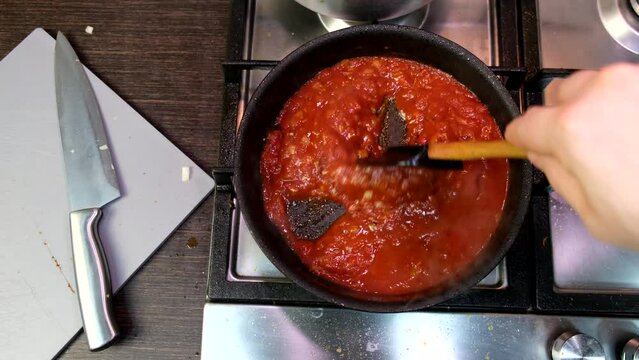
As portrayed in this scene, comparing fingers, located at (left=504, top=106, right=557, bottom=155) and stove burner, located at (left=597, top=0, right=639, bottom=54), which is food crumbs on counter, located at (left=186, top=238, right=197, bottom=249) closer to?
fingers, located at (left=504, top=106, right=557, bottom=155)

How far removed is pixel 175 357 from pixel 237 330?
0.46 feet

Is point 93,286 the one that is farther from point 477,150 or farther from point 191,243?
point 477,150

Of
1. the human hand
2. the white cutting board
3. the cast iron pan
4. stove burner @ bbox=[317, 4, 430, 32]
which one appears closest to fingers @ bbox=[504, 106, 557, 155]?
the human hand

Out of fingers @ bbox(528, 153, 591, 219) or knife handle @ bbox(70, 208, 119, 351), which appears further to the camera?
knife handle @ bbox(70, 208, 119, 351)

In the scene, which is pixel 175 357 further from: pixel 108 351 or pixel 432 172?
pixel 432 172

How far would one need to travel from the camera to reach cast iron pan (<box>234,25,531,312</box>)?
0.76 metres

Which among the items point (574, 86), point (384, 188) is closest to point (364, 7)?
point (384, 188)

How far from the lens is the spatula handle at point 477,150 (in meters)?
0.61

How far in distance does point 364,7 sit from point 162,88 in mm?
435

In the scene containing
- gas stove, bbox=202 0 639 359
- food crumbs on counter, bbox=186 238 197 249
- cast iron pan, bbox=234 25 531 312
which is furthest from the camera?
food crumbs on counter, bbox=186 238 197 249

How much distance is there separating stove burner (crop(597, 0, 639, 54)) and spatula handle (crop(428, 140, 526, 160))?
503mm

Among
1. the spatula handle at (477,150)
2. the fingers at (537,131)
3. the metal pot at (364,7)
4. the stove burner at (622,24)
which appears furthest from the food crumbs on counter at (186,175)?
the stove burner at (622,24)

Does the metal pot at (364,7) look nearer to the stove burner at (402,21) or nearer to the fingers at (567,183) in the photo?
A: the stove burner at (402,21)

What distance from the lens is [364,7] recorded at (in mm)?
873
